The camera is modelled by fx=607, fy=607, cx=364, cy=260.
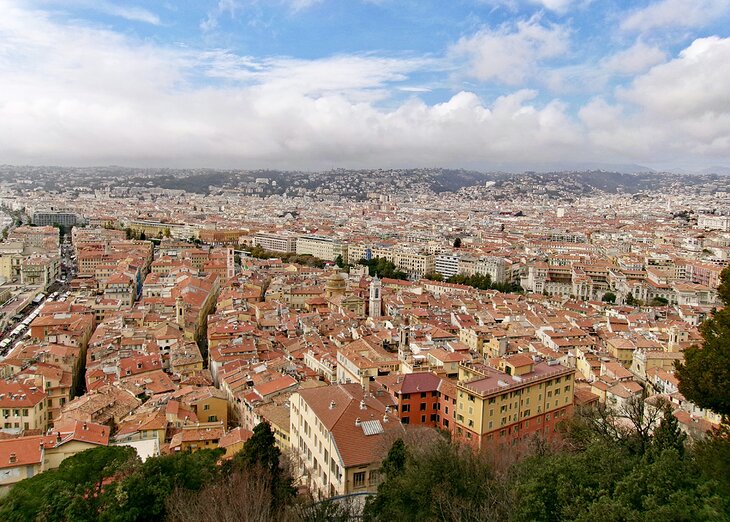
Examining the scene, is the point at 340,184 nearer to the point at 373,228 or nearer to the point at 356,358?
the point at 373,228

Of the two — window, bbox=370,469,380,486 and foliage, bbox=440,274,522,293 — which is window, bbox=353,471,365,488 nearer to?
window, bbox=370,469,380,486

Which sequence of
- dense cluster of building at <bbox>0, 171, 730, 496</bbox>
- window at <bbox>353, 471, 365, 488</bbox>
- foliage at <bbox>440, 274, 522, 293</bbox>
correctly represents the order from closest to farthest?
window at <bbox>353, 471, 365, 488</bbox>
dense cluster of building at <bbox>0, 171, 730, 496</bbox>
foliage at <bbox>440, 274, 522, 293</bbox>

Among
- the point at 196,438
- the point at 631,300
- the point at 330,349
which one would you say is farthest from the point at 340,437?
the point at 631,300

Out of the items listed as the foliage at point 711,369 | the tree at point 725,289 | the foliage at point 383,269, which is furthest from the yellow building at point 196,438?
the foliage at point 383,269

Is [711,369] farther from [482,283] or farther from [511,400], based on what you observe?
[482,283]

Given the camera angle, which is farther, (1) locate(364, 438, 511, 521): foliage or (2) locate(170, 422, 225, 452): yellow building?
(2) locate(170, 422, 225, 452): yellow building

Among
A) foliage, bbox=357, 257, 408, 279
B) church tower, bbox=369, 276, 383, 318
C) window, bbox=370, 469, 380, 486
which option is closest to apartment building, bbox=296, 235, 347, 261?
foliage, bbox=357, 257, 408, 279

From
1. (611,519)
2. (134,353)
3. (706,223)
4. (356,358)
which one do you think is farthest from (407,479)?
(706,223)

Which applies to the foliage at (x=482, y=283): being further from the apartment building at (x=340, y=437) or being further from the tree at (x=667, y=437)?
the tree at (x=667, y=437)
